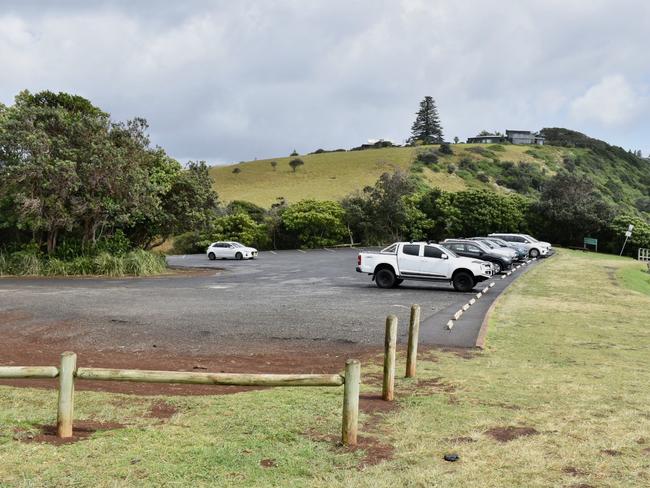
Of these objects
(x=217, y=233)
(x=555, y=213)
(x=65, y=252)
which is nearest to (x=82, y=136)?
(x=65, y=252)

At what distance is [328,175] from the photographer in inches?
3605

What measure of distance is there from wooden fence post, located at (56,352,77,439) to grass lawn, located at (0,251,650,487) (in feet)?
0.87

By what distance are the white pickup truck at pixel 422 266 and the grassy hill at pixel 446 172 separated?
52.5 meters

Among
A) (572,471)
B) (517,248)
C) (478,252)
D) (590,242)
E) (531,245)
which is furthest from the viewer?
(590,242)

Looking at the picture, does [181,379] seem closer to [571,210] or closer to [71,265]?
[71,265]

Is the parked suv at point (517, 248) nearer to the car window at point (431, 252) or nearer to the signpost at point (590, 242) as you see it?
the car window at point (431, 252)

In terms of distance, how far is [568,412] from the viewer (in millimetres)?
7156

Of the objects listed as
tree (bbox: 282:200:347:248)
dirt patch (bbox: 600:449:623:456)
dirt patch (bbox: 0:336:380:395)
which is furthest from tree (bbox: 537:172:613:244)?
dirt patch (bbox: 600:449:623:456)

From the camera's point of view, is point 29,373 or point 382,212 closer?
point 29,373

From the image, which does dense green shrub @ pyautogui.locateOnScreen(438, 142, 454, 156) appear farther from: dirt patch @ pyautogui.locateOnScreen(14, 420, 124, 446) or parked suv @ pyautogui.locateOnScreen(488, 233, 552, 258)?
dirt patch @ pyautogui.locateOnScreen(14, 420, 124, 446)

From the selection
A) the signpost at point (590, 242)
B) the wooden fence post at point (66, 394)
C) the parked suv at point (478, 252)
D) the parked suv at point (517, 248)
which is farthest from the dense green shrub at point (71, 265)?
the signpost at point (590, 242)

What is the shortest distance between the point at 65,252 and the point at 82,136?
5.78 m

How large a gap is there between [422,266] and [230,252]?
2346 cm

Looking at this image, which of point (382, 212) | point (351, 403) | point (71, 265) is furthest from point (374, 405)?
point (382, 212)
